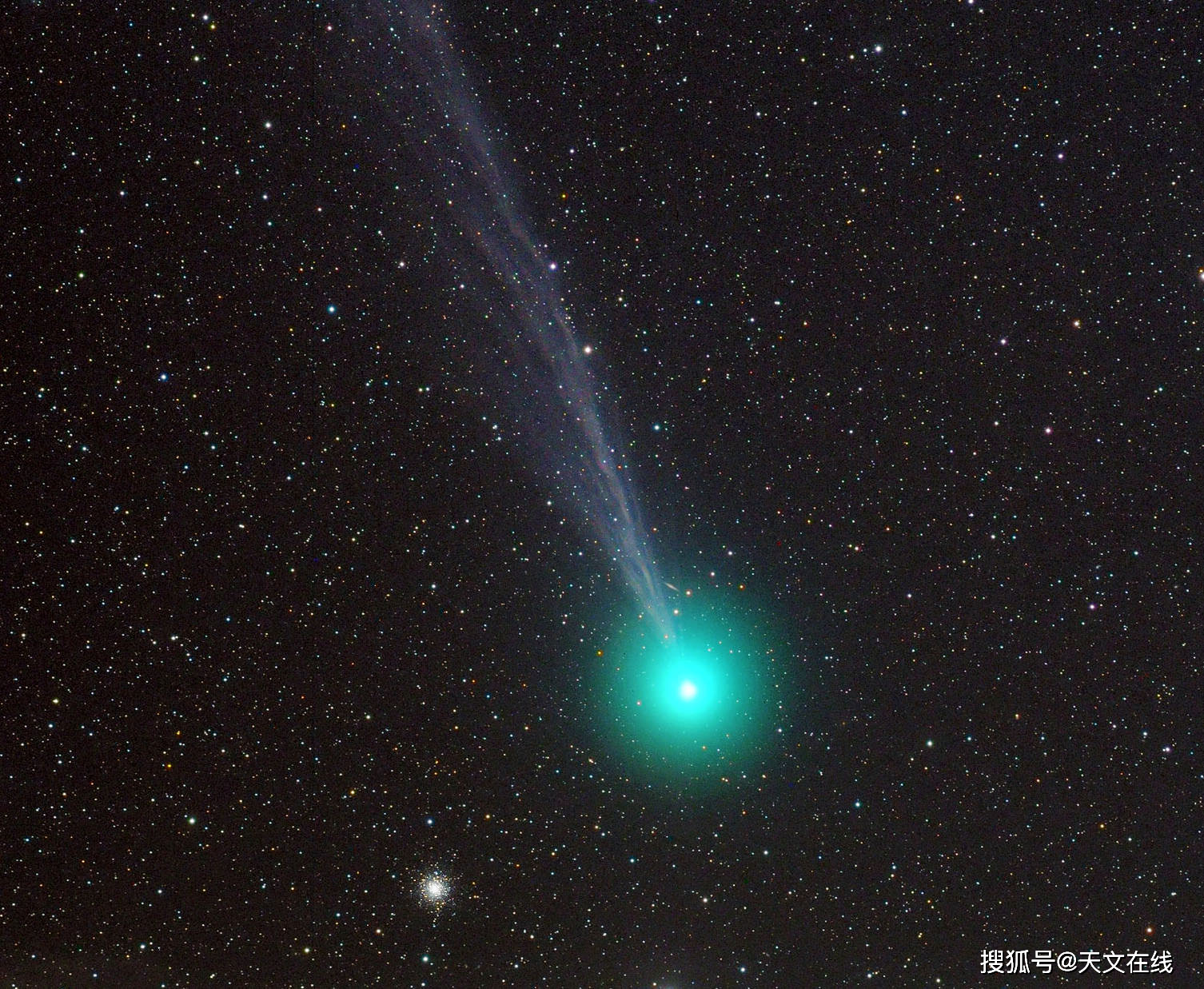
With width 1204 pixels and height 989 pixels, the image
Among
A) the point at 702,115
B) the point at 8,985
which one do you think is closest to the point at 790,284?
the point at 702,115

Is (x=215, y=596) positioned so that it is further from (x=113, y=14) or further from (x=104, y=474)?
(x=113, y=14)

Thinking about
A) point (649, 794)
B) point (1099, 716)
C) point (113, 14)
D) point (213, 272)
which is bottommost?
point (649, 794)

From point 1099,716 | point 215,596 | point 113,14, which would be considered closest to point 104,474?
point 215,596

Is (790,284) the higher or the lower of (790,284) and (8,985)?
the higher

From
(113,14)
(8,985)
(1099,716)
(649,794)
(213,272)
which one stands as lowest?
(8,985)

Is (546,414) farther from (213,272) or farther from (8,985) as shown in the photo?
(8,985)

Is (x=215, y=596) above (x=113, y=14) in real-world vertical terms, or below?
below
